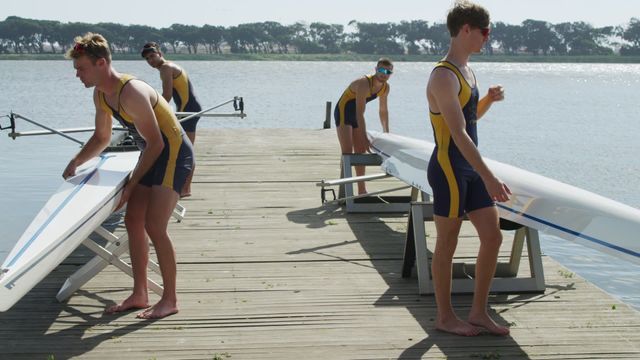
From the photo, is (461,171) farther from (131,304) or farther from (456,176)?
(131,304)

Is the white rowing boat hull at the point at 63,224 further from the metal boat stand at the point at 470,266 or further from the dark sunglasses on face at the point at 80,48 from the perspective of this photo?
the metal boat stand at the point at 470,266

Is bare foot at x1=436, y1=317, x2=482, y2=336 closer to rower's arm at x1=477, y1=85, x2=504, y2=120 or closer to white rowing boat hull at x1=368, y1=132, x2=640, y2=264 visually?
white rowing boat hull at x1=368, y1=132, x2=640, y2=264

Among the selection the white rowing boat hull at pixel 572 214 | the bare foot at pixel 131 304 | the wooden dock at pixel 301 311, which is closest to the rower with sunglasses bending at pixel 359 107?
the wooden dock at pixel 301 311

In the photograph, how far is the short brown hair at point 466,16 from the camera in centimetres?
481

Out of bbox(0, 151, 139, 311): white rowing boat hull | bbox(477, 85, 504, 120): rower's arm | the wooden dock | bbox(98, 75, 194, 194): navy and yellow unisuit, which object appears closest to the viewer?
bbox(0, 151, 139, 311): white rowing boat hull

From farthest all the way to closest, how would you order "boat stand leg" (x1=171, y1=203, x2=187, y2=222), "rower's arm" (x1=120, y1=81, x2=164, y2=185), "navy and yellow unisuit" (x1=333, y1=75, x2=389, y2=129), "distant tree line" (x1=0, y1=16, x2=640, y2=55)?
"distant tree line" (x1=0, y1=16, x2=640, y2=55) → "navy and yellow unisuit" (x1=333, y1=75, x2=389, y2=129) → "boat stand leg" (x1=171, y1=203, x2=187, y2=222) → "rower's arm" (x1=120, y1=81, x2=164, y2=185)

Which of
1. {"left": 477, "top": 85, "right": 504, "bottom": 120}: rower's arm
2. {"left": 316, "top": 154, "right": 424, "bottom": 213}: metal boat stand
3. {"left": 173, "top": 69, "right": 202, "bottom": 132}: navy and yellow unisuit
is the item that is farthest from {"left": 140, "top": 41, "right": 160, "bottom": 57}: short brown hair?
{"left": 477, "top": 85, "right": 504, "bottom": 120}: rower's arm

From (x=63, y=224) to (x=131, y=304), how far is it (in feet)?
2.58

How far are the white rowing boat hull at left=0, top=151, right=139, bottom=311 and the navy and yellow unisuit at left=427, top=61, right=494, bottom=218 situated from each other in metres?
2.21

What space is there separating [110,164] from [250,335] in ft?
6.85

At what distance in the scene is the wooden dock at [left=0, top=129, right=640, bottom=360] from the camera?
508 centimetres

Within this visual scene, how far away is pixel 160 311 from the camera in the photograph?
18.5 feet

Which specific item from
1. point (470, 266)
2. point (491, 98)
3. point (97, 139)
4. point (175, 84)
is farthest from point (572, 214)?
point (175, 84)

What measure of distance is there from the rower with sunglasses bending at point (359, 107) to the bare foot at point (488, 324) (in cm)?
454
